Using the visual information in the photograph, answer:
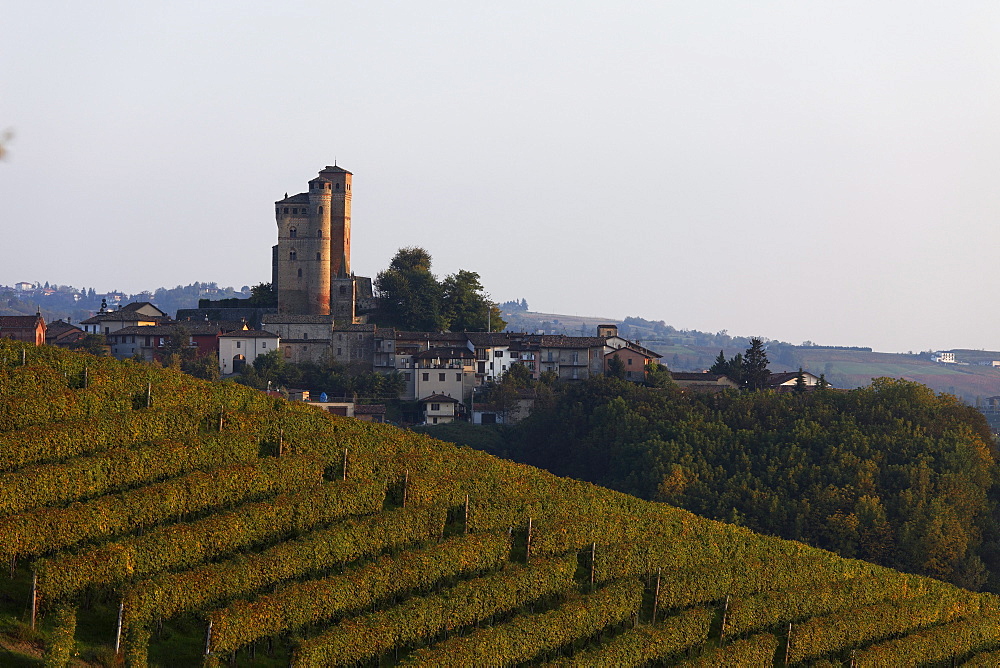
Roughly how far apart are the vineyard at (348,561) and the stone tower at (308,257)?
47858 millimetres

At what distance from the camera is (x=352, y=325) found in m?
81.3

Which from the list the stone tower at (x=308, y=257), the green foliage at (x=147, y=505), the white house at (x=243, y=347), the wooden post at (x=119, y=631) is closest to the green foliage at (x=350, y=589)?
the wooden post at (x=119, y=631)

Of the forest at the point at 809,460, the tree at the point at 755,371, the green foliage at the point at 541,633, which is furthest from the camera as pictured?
the tree at the point at 755,371

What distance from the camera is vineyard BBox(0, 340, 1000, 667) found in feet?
76.2

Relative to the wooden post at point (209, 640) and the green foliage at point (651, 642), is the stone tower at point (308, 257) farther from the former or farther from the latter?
the wooden post at point (209, 640)

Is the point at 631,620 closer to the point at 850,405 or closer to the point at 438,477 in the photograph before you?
the point at 438,477

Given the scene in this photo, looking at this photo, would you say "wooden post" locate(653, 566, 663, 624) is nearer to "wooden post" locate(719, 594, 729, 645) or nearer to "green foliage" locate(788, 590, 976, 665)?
"wooden post" locate(719, 594, 729, 645)

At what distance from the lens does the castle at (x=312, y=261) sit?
270 ft

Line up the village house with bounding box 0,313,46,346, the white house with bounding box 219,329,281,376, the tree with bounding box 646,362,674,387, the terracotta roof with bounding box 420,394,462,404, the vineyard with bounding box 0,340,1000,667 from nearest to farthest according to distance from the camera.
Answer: the vineyard with bounding box 0,340,1000,667 < the village house with bounding box 0,313,46,346 < the terracotta roof with bounding box 420,394,462,404 < the tree with bounding box 646,362,674,387 < the white house with bounding box 219,329,281,376

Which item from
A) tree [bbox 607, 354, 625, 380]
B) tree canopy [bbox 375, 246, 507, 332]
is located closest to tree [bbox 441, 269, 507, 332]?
tree canopy [bbox 375, 246, 507, 332]

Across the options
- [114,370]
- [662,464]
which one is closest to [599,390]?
[662,464]

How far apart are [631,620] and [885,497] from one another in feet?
111

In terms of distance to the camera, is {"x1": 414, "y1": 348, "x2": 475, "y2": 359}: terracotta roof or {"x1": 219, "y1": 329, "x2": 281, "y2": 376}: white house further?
{"x1": 414, "y1": 348, "x2": 475, "y2": 359}: terracotta roof

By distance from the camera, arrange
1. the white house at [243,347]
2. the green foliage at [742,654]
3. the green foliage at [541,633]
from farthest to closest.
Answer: the white house at [243,347] → the green foliage at [742,654] → the green foliage at [541,633]
